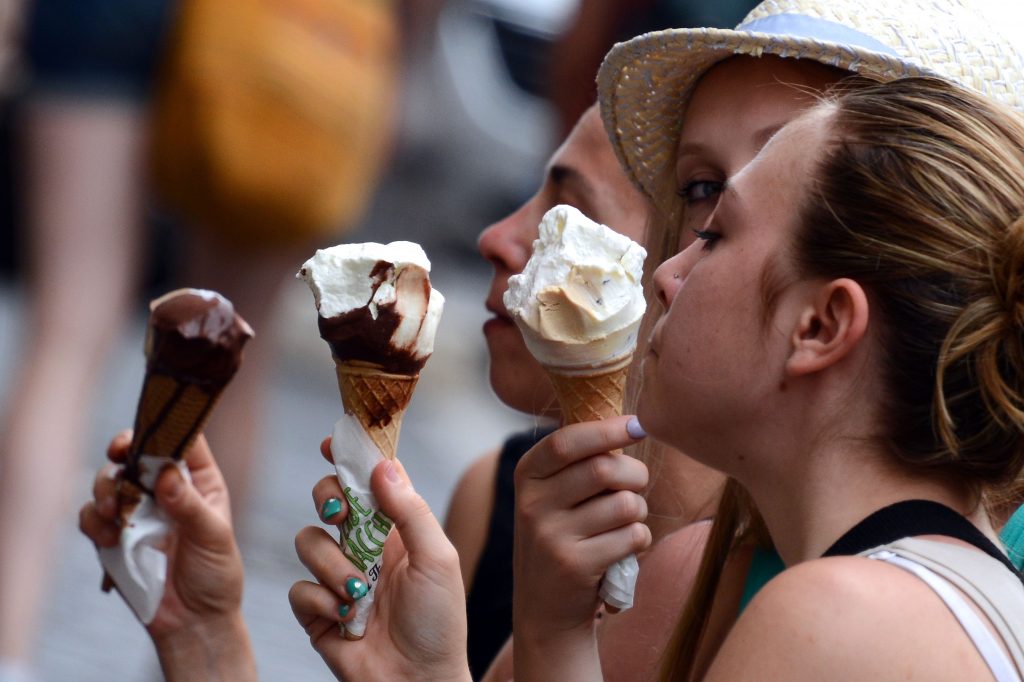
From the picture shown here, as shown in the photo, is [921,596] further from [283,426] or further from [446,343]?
[446,343]

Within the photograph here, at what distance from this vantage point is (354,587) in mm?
1940

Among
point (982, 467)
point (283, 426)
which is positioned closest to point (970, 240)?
point (982, 467)

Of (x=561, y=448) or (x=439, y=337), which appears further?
(x=439, y=337)

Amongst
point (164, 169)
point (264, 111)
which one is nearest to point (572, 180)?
point (264, 111)

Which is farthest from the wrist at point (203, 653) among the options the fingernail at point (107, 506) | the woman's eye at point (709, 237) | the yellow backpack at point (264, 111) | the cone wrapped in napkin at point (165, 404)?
the yellow backpack at point (264, 111)

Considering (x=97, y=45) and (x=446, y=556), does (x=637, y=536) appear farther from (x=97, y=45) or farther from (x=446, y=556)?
(x=97, y=45)

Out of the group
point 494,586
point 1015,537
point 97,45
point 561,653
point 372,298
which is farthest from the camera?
point 97,45

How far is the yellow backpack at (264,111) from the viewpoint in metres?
4.05

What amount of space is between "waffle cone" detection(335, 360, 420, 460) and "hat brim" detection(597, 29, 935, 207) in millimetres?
751

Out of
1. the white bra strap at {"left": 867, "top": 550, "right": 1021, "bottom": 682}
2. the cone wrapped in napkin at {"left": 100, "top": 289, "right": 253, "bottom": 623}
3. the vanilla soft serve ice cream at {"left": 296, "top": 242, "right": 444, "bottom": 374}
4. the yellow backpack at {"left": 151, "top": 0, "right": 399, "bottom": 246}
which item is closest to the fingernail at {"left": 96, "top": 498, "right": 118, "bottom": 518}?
the cone wrapped in napkin at {"left": 100, "top": 289, "right": 253, "bottom": 623}

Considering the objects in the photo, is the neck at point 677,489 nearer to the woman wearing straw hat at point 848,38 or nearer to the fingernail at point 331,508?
the woman wearing straw hat at point 848,38

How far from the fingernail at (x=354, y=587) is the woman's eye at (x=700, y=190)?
87 centimetres

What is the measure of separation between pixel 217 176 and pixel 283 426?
2.90 meters

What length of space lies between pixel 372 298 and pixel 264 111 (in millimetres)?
2389
